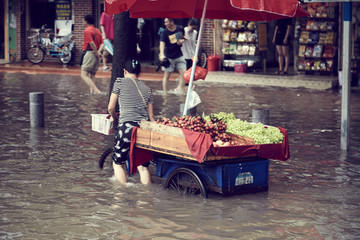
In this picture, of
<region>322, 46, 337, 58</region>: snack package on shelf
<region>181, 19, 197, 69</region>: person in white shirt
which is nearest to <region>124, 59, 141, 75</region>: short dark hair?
<region>181, 19, 197, 69</region>: person in white shirt

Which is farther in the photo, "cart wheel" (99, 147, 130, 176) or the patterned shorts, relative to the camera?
"cart wheel" (99, 147, 130, 176)

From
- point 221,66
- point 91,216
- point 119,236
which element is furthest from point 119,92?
point 221,66

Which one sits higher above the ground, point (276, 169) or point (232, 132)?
point (232, 132)

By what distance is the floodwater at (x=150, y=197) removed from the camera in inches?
255

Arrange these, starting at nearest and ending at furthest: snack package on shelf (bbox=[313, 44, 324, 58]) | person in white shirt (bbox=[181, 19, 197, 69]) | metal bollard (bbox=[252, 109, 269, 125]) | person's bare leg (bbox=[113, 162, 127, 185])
A: person's bare leg (bbox=[113, 162, 127, 185])
metal bollard (bbox=[252, 109, 269, 125])
person in white shirt (bbox=[181, 19, 197, 69])
snack package on shelf (bbox=[313, 44, 324, 58])

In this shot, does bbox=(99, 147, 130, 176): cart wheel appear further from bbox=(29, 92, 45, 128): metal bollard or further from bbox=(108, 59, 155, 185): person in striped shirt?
bbox=(29, 92, 45, 128): metal bollard

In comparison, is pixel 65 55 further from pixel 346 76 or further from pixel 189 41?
pixel 346 76

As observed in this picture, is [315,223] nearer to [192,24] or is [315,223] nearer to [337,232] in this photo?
[337,232]

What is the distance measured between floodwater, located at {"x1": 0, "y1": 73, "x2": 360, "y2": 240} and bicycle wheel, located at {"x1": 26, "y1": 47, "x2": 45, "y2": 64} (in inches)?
500

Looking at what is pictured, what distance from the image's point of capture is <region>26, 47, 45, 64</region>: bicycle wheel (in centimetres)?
2562

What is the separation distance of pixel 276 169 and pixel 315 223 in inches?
99.9

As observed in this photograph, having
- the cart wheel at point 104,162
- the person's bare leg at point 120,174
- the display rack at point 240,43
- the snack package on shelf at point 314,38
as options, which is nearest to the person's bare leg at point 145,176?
the person's bare leg at point 120,174

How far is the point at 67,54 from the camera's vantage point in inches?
1013

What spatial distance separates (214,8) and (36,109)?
171 inches
